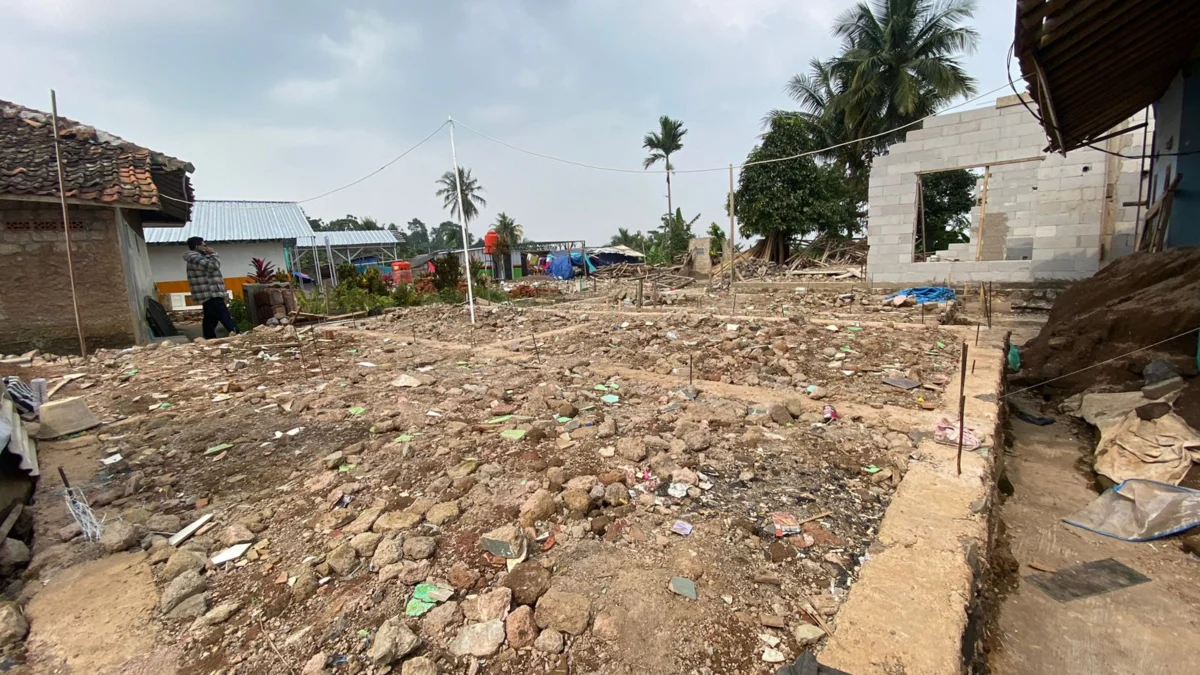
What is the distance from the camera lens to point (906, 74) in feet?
55.5

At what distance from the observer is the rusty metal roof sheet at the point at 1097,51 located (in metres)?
3.02

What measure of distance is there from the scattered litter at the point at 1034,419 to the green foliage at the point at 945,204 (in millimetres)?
17150

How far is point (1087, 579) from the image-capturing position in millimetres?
2037

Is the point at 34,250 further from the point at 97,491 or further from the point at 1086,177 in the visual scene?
the point at 1086,177

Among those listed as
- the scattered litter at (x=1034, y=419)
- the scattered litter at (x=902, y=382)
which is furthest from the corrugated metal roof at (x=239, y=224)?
the scattered litter at (x=1034, y=419)

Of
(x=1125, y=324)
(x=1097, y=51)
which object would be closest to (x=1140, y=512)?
(x=1125, y=324)

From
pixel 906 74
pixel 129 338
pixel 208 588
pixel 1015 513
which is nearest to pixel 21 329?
pixel 129 338

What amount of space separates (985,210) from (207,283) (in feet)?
49.4

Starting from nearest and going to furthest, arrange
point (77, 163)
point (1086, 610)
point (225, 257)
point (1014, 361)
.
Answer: point (1086, 610), point (1014, 361), point (77, 163), point (225, 257)

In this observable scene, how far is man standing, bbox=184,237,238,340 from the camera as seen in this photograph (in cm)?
734

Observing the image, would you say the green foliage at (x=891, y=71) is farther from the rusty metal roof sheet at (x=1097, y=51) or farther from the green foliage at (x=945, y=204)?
the rusty metal roof sheet at (x=1097, y=51)

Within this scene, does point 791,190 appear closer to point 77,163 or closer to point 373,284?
point 373,284

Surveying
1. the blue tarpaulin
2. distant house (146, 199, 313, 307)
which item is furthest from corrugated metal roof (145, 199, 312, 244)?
the blue tarpaulin

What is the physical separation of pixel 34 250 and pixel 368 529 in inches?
324
